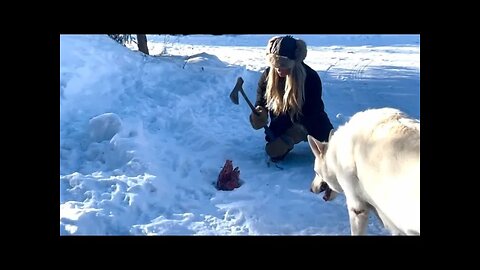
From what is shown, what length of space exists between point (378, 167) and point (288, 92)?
1.68 m

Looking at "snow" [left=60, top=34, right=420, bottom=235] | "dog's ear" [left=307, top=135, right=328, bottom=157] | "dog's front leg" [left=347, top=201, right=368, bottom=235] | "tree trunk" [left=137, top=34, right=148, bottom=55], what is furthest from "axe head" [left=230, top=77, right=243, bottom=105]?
"tree trunk" [left=137, top=34, right=148, bottom=55]

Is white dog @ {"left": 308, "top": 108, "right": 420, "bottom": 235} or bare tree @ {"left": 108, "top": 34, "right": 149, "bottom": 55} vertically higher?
bare tree @ {"left": 108, "top": 34, "right": 149, "bottom": 55}

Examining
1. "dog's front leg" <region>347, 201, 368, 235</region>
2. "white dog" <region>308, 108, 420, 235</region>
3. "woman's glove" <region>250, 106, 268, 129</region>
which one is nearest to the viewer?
"white dog" <region>308, 108, 420, 235</region>

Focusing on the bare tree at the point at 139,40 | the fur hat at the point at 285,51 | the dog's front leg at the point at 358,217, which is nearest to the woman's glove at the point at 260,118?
the fur hat at the point at 285,51

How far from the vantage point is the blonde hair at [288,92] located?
441cm

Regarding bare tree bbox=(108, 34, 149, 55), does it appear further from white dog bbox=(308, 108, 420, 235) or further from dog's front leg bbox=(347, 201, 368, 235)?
dog's front leg bbox=(347, 201, 368, 235)

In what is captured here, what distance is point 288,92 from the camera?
4484mm

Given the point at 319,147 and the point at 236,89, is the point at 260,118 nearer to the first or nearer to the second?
the point at 236,89

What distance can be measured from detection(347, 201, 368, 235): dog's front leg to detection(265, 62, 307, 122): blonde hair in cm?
135

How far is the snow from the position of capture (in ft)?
12.4

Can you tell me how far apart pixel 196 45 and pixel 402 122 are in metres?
5.00

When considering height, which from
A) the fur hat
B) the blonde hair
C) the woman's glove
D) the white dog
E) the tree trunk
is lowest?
the white dog
